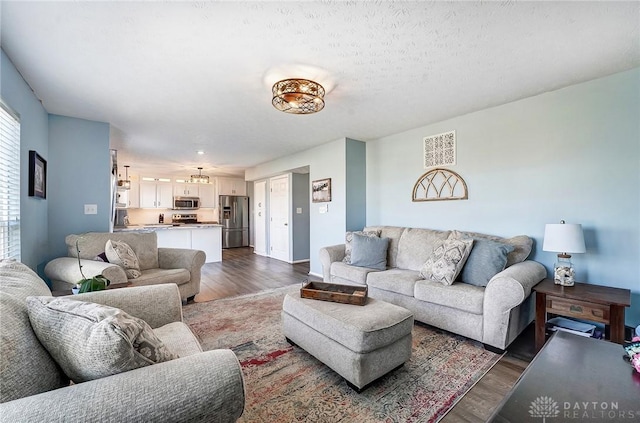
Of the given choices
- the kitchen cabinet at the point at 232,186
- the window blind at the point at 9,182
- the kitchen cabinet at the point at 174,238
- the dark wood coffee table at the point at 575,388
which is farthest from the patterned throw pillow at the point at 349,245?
the kitchen cabinet at the point at 232,186

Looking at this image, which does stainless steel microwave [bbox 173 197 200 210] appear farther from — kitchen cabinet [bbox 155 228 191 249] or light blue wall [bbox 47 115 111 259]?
light blue wall [bbox 47 115 111 259]

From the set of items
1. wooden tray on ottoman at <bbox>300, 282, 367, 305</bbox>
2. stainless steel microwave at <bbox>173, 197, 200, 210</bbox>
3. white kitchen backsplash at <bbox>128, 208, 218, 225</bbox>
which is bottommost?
wooden tray on ottoman at <bbox>300, 282, 367, 305</bbox>

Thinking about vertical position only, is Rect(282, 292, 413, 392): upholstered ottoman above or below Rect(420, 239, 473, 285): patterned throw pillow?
below

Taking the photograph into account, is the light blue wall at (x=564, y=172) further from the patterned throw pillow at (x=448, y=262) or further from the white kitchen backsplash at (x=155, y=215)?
the white kitchen backsplash at (x=155, y=215)

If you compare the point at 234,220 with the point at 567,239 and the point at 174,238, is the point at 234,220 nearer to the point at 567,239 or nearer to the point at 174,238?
the point at 174,238

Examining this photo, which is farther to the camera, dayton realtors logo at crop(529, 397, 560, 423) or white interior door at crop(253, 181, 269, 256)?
white interior door at crop(253, 181, 269, 256)

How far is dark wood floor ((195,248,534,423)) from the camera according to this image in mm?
1631

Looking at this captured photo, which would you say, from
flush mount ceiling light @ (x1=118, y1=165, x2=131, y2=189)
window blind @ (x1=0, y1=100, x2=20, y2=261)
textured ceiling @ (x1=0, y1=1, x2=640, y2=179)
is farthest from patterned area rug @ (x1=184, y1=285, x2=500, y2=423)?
flush mount ceiling light @ (x1=118, y1=165, x2=131, y2=189)

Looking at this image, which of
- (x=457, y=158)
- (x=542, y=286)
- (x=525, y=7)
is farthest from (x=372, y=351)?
(x=457, y=158)

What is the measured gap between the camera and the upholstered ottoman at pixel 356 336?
1.71 m

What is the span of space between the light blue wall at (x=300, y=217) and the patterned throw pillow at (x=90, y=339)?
5.14m

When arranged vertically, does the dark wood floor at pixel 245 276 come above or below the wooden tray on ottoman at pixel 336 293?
below

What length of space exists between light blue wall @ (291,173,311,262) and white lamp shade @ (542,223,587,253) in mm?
4532

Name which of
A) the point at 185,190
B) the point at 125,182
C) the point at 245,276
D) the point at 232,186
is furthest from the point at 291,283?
the point at 185,190
